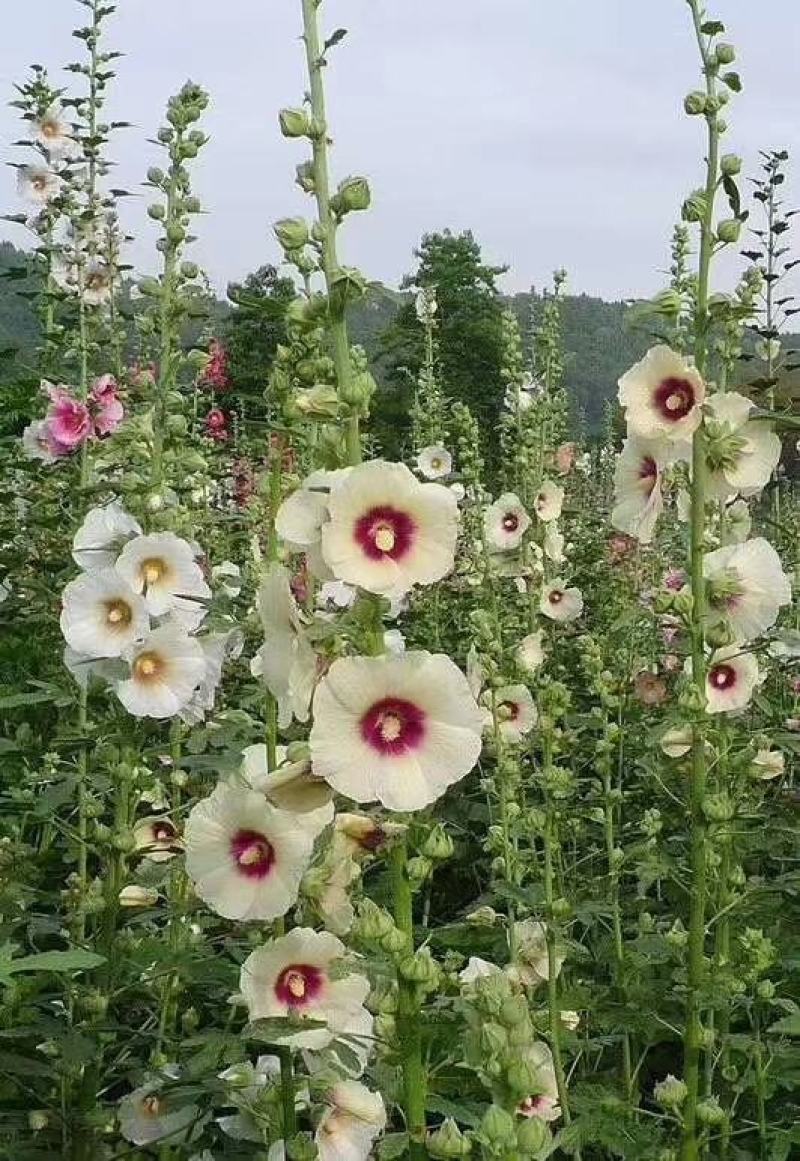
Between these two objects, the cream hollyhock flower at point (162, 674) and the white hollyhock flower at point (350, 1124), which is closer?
the white hollyhock flower at point (350, 1124)

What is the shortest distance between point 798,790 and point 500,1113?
12.8ft

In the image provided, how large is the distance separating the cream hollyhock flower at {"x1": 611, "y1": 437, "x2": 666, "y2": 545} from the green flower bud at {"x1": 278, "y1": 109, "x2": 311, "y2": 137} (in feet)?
3.82

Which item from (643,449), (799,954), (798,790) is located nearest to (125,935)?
(643,449)

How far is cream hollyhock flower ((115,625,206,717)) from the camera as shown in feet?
9.93

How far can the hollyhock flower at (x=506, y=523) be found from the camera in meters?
5.89

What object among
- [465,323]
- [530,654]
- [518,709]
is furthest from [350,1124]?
[465,323]

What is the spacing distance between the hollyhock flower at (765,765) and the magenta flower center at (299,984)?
69.7 inches

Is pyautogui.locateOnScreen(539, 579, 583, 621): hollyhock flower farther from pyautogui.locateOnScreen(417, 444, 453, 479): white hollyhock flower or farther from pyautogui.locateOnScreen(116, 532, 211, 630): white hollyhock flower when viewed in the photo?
pyautogui.locateOnScreen(116, 532, 211, 630): white hollyhock flower

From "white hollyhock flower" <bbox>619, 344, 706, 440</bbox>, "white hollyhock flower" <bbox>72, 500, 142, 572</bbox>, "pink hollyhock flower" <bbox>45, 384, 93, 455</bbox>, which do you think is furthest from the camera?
"pink hollyhock flower" <bbox>45, 384, 93, 455</bbox>

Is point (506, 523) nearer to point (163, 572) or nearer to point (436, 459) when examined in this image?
point (436, 459)

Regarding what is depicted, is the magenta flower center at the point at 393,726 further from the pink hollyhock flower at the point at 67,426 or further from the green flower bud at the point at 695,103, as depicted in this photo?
the pink hollyhock flower at the point at 67,426

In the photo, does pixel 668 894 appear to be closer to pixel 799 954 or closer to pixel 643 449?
pixel 799 954

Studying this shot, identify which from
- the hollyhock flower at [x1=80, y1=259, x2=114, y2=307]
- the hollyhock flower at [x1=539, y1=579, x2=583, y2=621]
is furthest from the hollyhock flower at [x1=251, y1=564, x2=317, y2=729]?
the hollyhock flower at [x1=539, y1=579, x2=583, y2=621]

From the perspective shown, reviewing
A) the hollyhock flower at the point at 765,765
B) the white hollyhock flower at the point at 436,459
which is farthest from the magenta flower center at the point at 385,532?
the white hollyhock flower at the point at 436,459
